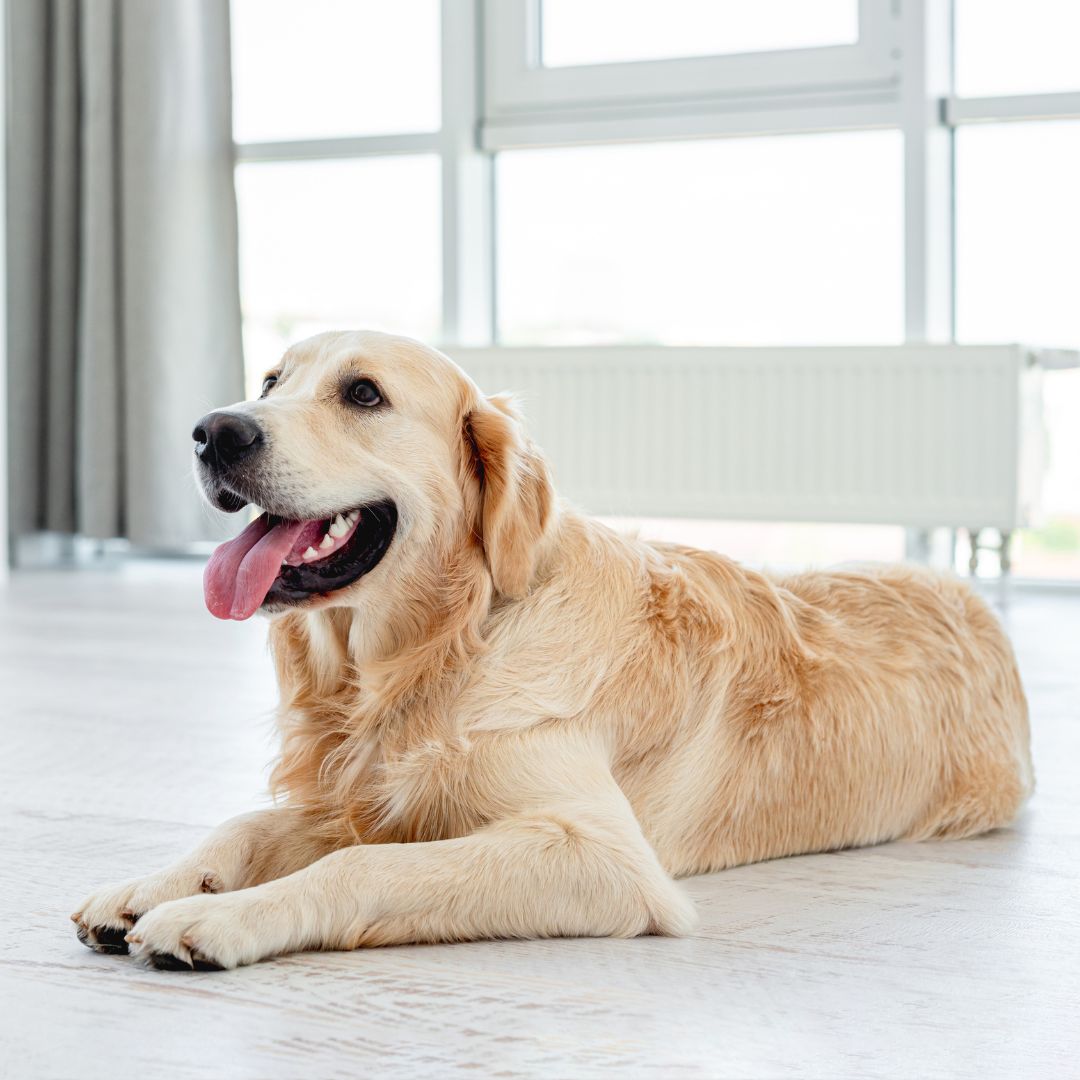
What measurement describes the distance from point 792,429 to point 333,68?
2.35 m

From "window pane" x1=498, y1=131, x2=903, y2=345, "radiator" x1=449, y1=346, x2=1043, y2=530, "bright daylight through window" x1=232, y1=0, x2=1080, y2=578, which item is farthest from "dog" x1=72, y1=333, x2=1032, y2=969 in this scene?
"window pane" x1=498, y1=131, x2=903, y2=345

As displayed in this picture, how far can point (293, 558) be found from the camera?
1496 mm

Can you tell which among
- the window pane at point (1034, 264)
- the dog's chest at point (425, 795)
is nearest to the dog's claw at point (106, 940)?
the dog's chest at point (425, 795)

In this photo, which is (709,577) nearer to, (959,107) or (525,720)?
(525,720)

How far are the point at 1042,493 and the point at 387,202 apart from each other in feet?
8.67

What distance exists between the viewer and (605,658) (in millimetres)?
1549

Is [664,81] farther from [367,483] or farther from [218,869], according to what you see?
[218,869]

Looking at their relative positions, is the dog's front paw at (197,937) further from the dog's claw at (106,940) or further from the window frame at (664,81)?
the window frame at (664,81)

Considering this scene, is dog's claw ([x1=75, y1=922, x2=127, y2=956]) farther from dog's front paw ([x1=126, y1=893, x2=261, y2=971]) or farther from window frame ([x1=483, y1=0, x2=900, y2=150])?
window frame ([x1=483, y1=0, x2=900, y2=150])

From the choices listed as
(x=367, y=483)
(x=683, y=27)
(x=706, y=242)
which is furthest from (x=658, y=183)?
(x=367, y=483)

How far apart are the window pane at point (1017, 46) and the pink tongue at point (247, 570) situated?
391cm

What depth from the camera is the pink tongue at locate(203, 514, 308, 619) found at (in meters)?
1.47

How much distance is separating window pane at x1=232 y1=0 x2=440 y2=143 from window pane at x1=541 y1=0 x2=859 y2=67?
1.66 ft

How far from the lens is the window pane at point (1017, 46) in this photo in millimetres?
4602
